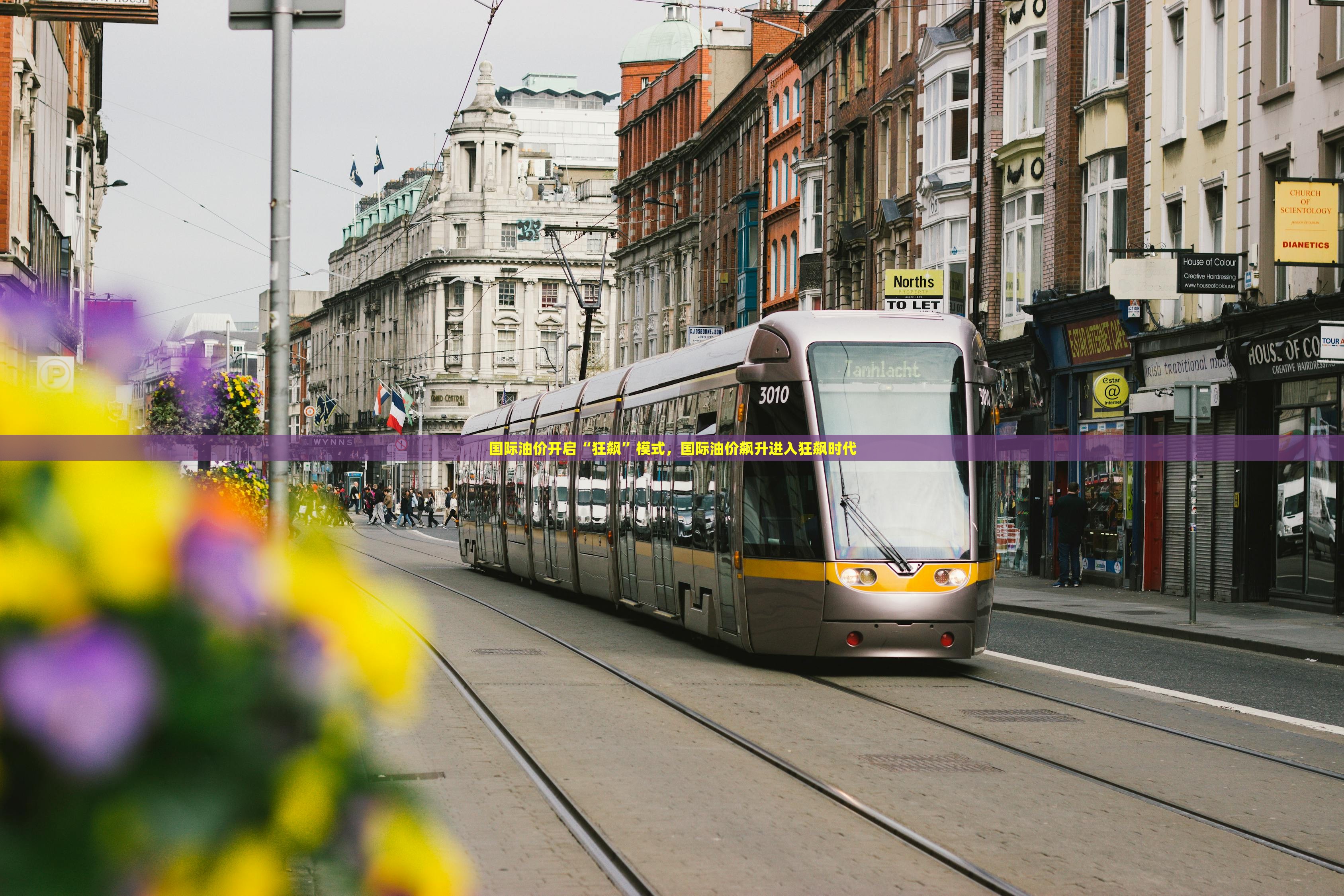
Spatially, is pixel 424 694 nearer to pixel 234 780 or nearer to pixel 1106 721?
pixel 234 780

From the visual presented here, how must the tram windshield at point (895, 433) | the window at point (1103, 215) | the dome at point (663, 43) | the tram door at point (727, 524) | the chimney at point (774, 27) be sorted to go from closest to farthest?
the tram windshield at point (895, 433) < the tram door at point (727, 524) < the window at point (1103, 215) < the chimney at point (774, 27) < the dome at point (663, 43)

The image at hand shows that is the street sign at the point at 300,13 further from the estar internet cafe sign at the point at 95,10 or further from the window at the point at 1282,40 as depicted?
the window at the point at 1282,40

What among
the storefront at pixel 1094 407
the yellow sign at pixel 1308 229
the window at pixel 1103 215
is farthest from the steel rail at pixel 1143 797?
the window at pixel 1103 215

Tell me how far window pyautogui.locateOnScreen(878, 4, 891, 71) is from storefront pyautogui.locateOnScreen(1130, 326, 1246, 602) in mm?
18738

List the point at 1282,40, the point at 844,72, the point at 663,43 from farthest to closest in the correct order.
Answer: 1. the point at 663,43
2. the point at 844,72
3. the point at 1282,40

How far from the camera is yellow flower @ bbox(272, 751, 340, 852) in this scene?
1.31m

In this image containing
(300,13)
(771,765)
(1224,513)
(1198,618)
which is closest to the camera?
(771,765)

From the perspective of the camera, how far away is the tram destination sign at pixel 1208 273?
25.6m

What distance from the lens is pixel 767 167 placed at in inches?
2456

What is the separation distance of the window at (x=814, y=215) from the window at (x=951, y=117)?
11906 millimetres

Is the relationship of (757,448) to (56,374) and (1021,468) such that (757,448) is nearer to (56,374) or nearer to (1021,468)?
(56,374)

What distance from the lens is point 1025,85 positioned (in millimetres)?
36031

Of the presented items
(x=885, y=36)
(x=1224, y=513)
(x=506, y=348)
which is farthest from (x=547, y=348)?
(x=1224, y=513)

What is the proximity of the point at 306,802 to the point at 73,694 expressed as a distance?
20 cm
